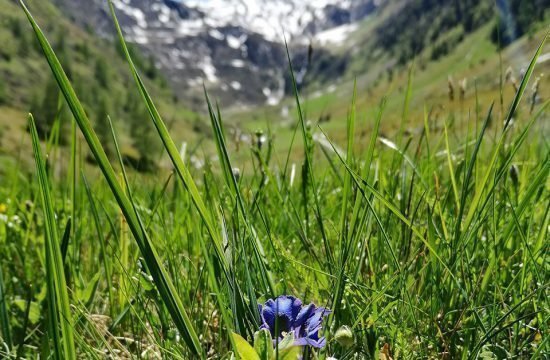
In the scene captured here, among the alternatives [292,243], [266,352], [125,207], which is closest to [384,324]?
[266,352]

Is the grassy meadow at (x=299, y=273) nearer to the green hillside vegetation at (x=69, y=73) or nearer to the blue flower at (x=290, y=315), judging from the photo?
the blue flower at (x=290, y=315)

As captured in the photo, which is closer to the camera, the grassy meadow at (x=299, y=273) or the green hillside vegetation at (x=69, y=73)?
the grassy meadow at (x=299, y=273)

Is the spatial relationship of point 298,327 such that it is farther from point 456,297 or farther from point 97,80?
point 97,80

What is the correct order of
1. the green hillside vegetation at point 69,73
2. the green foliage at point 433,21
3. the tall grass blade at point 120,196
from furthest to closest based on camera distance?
the green foliage at point 433,21, the green hillside vegetation at point 69,73, the tall grass blade at point 120,196

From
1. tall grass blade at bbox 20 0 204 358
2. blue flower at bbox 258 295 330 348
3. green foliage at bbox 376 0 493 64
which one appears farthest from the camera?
green foliage at bbox 376 0 493 64

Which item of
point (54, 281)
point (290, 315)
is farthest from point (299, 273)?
point (54, 281)

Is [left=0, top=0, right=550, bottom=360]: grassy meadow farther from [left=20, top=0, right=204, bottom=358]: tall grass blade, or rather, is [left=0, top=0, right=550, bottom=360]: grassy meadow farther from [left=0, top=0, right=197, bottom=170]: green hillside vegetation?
[left=0, top=0, right=197, bottom=170]: green hillside vegetation

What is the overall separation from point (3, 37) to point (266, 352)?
12213 cm

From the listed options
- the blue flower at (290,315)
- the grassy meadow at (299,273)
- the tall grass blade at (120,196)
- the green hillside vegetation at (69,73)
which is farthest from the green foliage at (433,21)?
the tall grass blade at (120,196)

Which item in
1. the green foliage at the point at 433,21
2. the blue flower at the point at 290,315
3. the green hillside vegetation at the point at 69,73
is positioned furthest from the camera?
the green foliage at the point at 433,21

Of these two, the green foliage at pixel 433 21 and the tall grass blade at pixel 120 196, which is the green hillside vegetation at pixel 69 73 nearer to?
the tall grass blade at pixel 120 196

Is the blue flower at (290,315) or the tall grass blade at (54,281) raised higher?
the tall grass blade at (54,281)

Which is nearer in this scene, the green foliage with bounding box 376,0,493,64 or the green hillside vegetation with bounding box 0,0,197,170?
the green hillside vegetation with bounding box 0,0,197,170

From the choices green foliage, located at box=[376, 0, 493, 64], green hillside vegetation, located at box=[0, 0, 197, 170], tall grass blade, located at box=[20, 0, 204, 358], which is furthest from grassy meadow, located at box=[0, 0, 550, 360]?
green foliage, located at box=[376, 0, 493, 64]
